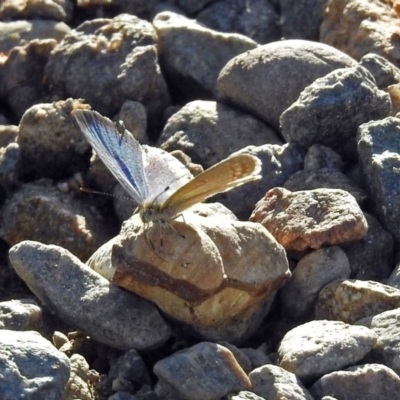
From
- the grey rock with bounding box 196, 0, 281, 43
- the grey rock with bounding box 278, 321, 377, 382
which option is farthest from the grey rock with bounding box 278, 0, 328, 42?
the grey rock with bounding box 278, 321, 377, 382

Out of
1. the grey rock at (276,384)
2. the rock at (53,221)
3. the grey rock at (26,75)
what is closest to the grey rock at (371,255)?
the grey rock at (276,384)

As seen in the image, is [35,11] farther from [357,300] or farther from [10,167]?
[357,300]

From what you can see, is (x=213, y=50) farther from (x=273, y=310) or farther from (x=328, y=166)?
(x=273, y=310)

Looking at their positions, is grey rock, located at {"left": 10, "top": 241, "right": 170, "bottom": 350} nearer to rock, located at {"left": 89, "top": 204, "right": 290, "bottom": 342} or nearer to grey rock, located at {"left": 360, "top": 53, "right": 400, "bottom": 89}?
rock, located at {"left": 89, "top": 204, "right": 290, "bottom": 342}

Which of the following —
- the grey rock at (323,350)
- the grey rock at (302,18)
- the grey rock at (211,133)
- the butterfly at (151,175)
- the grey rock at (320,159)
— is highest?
the butterfly at (151,175)

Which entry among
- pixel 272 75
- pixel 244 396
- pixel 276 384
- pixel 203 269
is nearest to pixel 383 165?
pixel 272 75

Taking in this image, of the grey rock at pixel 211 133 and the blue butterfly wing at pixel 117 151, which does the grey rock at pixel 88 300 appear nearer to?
the blue butterfly wing at pixel 117 151
